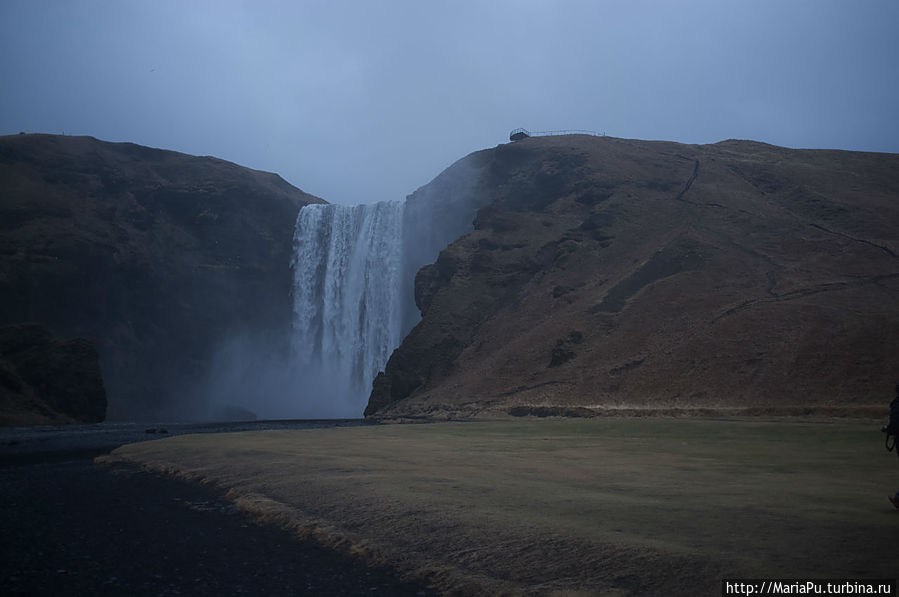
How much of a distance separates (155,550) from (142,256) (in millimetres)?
68265

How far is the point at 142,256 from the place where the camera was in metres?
69.4

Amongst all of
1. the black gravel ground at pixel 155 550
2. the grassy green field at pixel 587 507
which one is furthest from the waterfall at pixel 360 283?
the black gravel ground at pixel 155 550

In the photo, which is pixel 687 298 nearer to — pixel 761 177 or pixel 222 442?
pixel 761 177

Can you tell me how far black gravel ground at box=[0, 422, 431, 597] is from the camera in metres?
6.80

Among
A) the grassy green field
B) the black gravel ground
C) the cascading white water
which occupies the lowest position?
the black gravel ground

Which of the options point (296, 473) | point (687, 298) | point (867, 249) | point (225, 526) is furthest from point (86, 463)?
point (867, 249)

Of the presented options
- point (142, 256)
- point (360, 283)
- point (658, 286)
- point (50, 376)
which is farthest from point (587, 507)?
point (142, 256)

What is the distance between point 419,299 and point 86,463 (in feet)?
129

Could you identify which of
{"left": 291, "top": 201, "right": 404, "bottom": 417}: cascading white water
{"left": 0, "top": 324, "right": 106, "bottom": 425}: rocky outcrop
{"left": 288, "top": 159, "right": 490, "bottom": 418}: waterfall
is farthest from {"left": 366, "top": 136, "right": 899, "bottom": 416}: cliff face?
{"left": 0, "top": 324, "right": 106, "bottom": 425}: rocky outcrop

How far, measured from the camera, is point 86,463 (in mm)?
18609

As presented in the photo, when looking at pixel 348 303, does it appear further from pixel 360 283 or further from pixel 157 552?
pixel 157 552

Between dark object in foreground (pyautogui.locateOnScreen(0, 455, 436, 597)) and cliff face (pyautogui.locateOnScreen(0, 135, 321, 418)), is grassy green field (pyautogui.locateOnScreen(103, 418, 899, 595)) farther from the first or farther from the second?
cliff face (pyautogui.locateOnScreen(0, 135, 321, 418))

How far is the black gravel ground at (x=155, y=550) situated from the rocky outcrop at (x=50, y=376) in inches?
1293

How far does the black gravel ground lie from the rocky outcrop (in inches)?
1293
